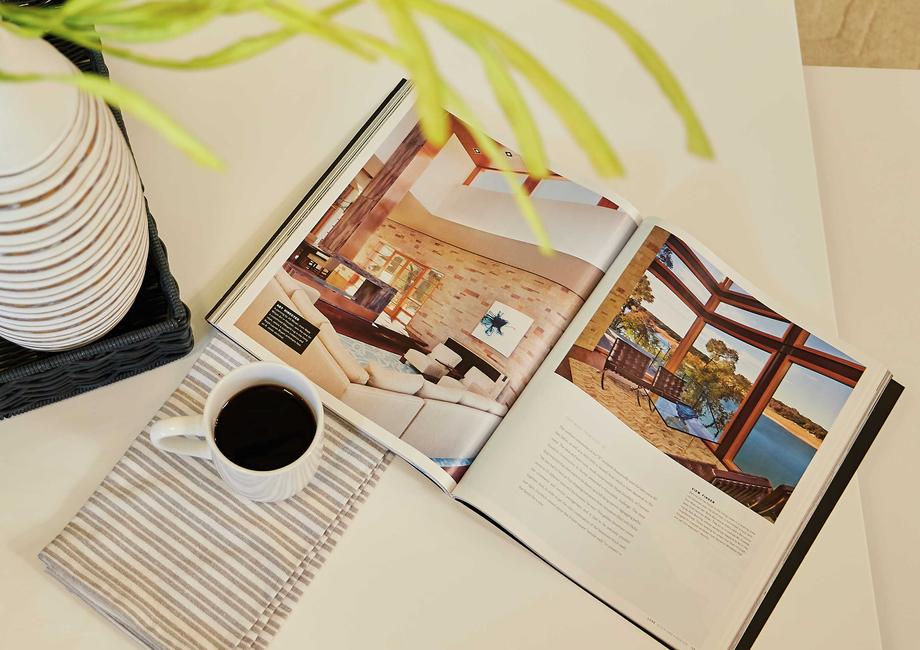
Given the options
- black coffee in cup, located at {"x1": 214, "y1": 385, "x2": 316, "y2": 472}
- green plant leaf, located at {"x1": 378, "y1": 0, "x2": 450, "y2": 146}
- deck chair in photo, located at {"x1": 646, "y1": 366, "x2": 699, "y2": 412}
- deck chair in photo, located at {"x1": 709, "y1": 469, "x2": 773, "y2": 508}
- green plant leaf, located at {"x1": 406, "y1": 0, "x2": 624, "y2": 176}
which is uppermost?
deck chair in photo, located at {"x1": 646, "y1": 366, "x2": 699, "y2": 412}

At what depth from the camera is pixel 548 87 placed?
21cm

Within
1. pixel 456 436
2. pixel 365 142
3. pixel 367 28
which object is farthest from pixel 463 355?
pixel 367 28

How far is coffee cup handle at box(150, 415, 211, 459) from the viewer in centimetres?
55

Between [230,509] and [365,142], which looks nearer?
[230,509]

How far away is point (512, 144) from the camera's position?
76 cm

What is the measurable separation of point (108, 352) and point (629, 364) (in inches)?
15.9

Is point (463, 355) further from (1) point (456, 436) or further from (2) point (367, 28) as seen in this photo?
(2) point (367, 28)

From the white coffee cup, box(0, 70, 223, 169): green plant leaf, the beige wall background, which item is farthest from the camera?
the beige wall background

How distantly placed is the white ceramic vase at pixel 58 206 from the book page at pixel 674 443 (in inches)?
12.4

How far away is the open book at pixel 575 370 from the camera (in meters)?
0.65

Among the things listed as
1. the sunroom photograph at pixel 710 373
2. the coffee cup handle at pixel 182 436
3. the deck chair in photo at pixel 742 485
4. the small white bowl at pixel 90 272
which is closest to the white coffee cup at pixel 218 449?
the coffee cup handle at pixel 182 436

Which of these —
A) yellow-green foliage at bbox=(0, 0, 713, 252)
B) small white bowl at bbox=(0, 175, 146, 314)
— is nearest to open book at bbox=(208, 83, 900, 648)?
small white bowl at bbox=(0, 175, 146, 314)

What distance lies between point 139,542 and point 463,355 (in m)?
0.28

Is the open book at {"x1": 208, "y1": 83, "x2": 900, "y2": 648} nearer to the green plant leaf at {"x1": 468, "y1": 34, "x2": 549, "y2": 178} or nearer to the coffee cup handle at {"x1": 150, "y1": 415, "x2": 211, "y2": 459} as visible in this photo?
the coffee cup handle at {"x1": 150, "y1": 415, "x2": 211, "y2": 459}
